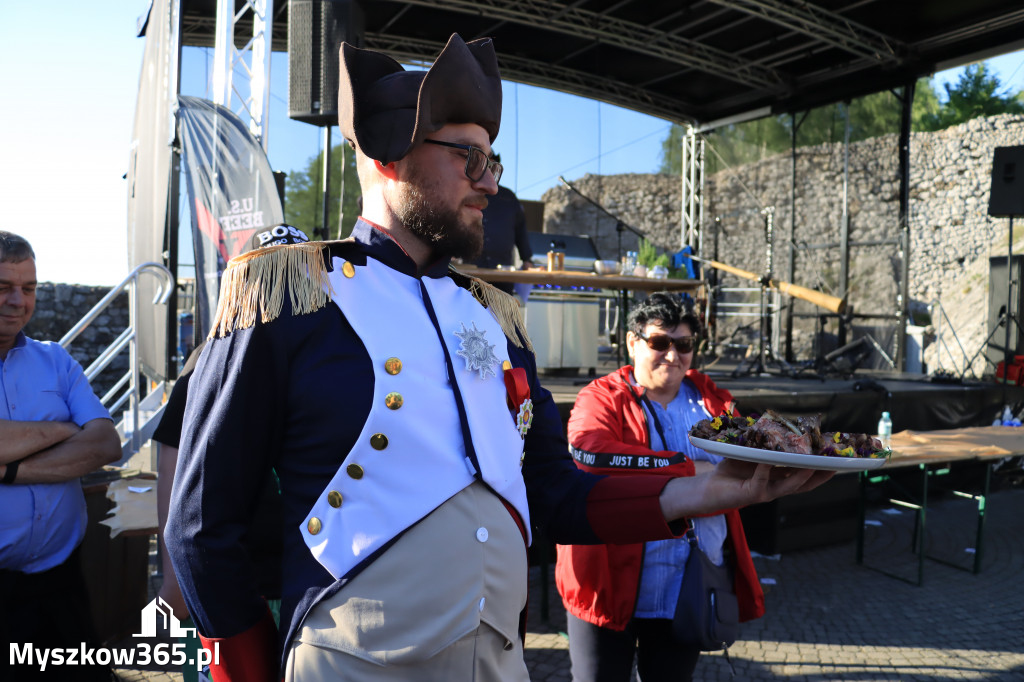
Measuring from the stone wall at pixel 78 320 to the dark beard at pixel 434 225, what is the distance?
1186 centimetres

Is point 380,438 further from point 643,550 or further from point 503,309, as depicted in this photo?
point 643,550

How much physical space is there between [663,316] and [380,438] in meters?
2.08

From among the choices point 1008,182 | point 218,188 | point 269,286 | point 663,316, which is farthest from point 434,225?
point 1008,182

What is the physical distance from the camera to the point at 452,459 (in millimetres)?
1190

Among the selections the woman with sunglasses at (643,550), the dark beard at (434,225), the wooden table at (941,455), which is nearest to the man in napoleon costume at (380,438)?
the dark beard at (434,225)

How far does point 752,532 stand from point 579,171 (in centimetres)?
952

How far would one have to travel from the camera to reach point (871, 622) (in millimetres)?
4352

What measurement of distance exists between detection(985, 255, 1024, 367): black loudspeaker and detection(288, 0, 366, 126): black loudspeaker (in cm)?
901

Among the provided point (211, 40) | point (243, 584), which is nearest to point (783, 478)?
point (243, 584)

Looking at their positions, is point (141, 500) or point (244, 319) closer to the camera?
point (244, 319)

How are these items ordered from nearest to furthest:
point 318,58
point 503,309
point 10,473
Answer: point 503,309 < point 10,473 < point 318,58

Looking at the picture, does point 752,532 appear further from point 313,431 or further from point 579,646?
point 313,431

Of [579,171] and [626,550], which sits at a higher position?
[579,171]

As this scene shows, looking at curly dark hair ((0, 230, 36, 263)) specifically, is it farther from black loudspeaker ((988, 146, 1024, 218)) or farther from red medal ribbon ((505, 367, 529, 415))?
black loudspeaker ((988, 146, 1024, 218))
